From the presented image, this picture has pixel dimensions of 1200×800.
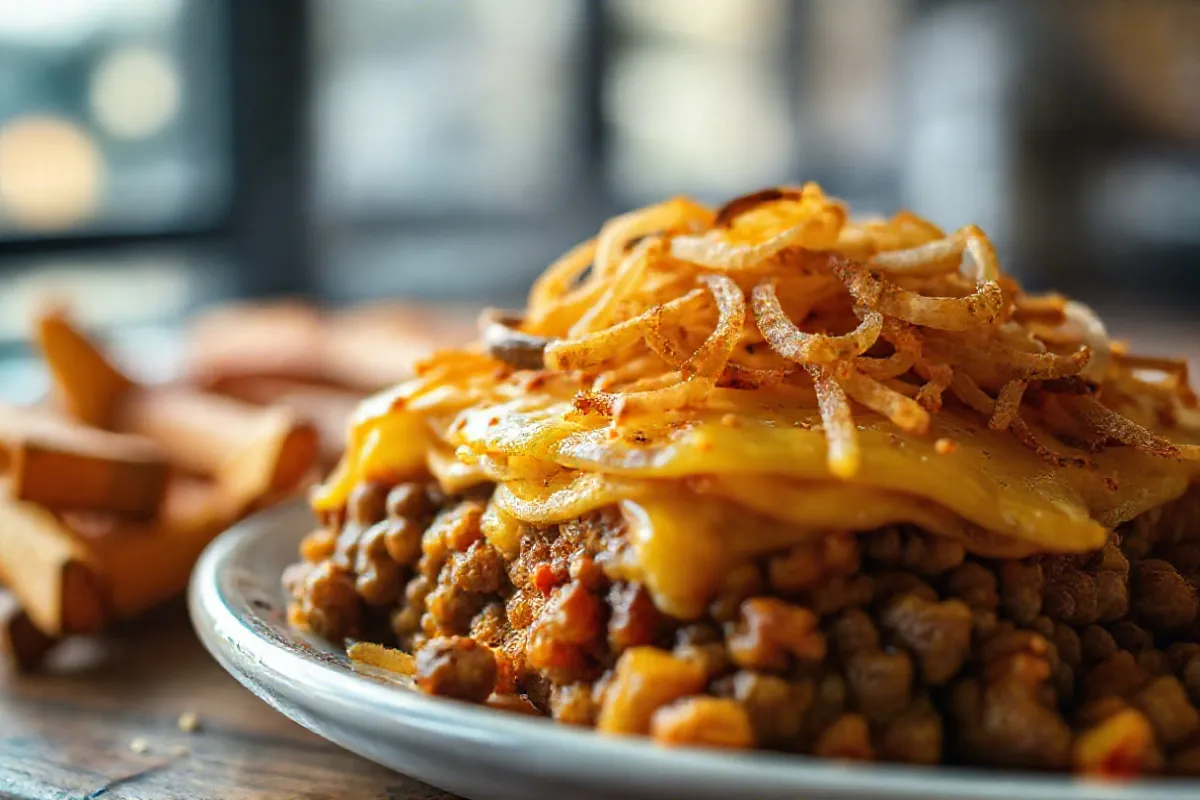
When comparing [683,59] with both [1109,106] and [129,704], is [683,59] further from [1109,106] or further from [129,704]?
[129,704]

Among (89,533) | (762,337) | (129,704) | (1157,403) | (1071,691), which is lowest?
(129,704)

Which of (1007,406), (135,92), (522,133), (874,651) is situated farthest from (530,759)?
(522,133)

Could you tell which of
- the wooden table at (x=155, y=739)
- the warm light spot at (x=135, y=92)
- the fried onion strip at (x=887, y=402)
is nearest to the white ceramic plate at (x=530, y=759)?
the wooden table at (x=155, y=739)

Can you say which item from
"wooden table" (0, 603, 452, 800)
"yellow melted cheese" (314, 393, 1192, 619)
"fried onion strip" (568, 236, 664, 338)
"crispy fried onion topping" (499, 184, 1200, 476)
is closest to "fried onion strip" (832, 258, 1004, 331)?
"crispy fried onion topping" (499, 184, 1200, 476)

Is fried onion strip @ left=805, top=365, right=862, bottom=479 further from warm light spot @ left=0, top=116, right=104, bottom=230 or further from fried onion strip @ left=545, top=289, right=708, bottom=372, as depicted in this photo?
warm light spot @ left=0, top=116, right=104, bottom=230

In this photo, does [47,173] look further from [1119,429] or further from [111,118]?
[1119,429]

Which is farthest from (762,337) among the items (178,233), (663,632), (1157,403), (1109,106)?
(1109,106)

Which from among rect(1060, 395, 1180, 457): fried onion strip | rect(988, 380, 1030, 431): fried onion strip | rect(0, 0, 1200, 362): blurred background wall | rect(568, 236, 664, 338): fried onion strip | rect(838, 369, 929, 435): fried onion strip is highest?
rect(568, 236, 664, 338): fried onion strip
